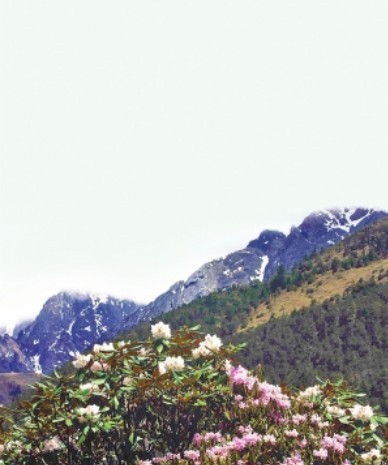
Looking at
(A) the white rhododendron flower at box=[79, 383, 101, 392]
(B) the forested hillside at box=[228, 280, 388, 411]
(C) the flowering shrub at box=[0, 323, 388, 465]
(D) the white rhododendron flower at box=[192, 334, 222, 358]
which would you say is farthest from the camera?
(B) the forested hillside at box=[228, 280, 388, 411]

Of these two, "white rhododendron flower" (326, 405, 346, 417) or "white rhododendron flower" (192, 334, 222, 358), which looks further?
"white rhododendron flower" (192, 334, 222, 358)

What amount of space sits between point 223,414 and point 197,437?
0.77 meters

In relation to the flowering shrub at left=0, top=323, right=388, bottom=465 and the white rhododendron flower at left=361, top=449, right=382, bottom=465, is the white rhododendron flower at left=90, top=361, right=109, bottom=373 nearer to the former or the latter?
the flowering shrub at left=0, top=323, right=388, bottom=465

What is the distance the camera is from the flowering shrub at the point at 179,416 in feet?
22.6

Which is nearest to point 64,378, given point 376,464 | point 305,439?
point 305,439

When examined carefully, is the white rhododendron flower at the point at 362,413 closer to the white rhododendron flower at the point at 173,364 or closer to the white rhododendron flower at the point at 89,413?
the white rhododendron flower at the point at 173,364

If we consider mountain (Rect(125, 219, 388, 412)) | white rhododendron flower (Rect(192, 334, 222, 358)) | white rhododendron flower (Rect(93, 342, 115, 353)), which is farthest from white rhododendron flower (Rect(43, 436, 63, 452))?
mountain (Rect(125, 219, 388, 412))

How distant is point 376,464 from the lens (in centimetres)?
665

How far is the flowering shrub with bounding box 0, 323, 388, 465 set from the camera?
6.88 m

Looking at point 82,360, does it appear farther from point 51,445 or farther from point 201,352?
point 201,352

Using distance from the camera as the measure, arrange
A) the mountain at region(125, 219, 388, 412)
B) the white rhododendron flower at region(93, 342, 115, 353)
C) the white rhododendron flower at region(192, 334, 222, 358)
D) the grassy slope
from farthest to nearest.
Answer: the grassy slope → the mountain at region(125, 219, 388, 412) → the white rhododendron flower at region(192, 334, 222, 358) → the white rhododendron flower at region(93, 342, 115, 353)

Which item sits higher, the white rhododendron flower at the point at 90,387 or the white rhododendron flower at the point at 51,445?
the white rhododendron flower at the point at 90,387

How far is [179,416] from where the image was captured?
7801 mm

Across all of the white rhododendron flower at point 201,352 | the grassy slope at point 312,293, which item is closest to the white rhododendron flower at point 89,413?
the white rhododendron flower at point 201,352
